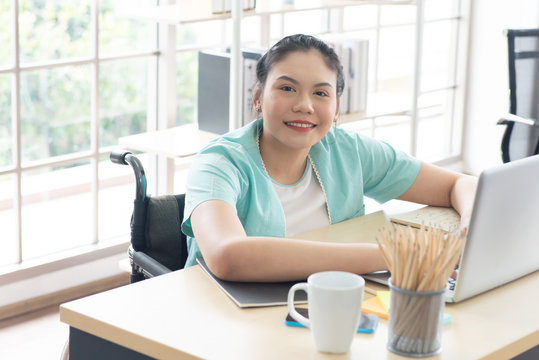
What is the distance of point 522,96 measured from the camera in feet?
12.2

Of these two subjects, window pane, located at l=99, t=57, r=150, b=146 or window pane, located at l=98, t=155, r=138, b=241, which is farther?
window pane, located at l=98, t=155, r=138, b=241

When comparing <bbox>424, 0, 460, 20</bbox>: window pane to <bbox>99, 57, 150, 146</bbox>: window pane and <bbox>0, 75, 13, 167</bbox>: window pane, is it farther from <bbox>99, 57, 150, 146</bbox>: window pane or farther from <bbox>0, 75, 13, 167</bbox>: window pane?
<bbox>0, 75, 13, 167</bbox>: window pane

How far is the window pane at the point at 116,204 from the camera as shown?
358cm

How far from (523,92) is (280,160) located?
2.04m

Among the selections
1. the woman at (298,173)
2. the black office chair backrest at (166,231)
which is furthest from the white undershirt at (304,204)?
the black office chair backrest at (166,231)

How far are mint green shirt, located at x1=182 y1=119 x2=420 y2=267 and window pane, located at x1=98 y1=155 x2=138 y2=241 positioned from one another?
1595 millimetres

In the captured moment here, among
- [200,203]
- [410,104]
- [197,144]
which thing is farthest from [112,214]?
[200,203]

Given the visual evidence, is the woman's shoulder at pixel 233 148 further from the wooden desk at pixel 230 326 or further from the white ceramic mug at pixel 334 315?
the white ceramic mug at pixel 334 315

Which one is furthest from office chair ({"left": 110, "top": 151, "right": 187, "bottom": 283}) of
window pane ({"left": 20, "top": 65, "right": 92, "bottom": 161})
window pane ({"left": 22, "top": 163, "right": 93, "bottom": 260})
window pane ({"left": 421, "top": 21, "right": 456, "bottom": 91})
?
window pane ({"left": 421, "top": 21, "right": 456, "bottom": 91})

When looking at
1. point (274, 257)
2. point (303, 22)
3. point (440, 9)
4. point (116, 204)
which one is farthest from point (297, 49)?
point (440, 9)

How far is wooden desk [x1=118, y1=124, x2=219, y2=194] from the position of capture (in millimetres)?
3064

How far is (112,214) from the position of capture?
144 inches

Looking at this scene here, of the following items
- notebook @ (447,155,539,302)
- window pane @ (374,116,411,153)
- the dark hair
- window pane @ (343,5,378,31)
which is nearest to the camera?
notebook @ (447,155,539,302)

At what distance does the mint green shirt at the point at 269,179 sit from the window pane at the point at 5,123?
1.33 m
